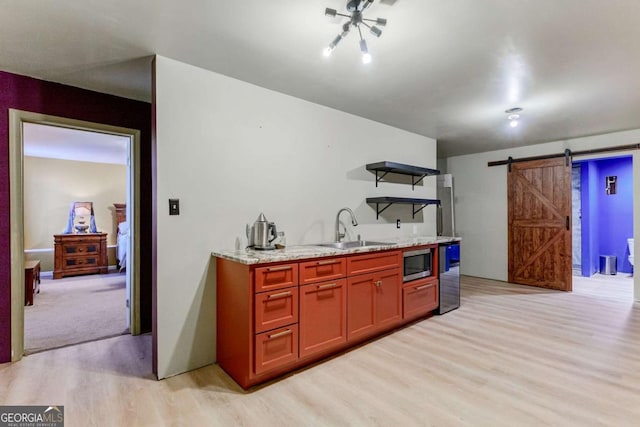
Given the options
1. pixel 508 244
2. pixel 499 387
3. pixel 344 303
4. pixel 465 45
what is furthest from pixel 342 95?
pixel 508 244

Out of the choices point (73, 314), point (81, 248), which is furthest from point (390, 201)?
point (81, 248)

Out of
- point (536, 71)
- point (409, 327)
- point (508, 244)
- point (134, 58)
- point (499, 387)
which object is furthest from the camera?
point (508, 244)

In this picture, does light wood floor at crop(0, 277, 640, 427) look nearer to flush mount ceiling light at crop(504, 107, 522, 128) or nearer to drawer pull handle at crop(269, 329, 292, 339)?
drawer pull handle at crop(269, 329, 292, 339)

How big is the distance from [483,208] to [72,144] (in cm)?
726

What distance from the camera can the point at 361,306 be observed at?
9.06 ft

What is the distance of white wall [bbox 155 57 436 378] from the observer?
7.54 feet

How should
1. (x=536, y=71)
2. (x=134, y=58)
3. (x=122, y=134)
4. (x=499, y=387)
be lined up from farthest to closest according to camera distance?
(x=122, y=134), (x=536, y=71), (x=134, y=58), (x=499, y=387)

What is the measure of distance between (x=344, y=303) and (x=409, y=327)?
43.1 inches

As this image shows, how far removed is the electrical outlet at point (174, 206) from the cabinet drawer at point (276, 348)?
1.10 meters

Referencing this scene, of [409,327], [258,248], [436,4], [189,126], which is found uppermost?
[436,4]

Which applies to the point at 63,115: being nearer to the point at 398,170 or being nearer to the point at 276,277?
the point at 276,277

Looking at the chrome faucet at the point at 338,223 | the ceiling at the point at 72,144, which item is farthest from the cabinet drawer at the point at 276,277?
the ceiling at the point at 72,144

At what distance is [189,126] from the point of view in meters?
2.39

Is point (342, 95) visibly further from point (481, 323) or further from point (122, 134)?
point (481, 323)
